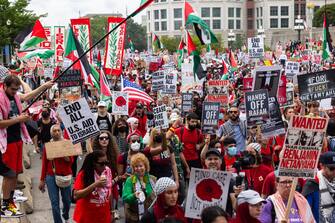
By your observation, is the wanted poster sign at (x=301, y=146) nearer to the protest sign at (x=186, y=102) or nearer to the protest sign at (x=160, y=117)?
the protest sign at (x=160, y=117)

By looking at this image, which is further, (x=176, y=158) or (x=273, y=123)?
(x=176, y=158)

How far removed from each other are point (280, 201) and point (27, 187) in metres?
6.20

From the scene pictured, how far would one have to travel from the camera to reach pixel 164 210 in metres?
5.74

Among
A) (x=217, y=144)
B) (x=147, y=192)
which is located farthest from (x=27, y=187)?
(x=147, y=192)

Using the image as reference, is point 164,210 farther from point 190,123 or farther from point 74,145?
point 190,123

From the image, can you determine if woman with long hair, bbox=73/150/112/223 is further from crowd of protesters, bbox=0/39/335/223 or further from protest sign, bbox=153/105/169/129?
protest sign, bbox=153/105/169/129

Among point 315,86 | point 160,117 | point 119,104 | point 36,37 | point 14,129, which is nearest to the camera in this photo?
point 14,129

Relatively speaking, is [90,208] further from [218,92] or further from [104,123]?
[218,92]

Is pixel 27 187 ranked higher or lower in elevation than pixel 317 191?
lower

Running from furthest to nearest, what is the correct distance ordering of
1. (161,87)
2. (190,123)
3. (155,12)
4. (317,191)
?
(155,12), (161,87), (190,123), (317,191)

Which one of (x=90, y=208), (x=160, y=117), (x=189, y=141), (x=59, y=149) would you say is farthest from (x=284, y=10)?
(x=90, y=208)

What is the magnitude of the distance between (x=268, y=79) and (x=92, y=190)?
4.03 meters

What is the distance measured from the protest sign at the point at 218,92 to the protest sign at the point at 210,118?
2805mm

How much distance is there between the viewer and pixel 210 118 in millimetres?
11391
